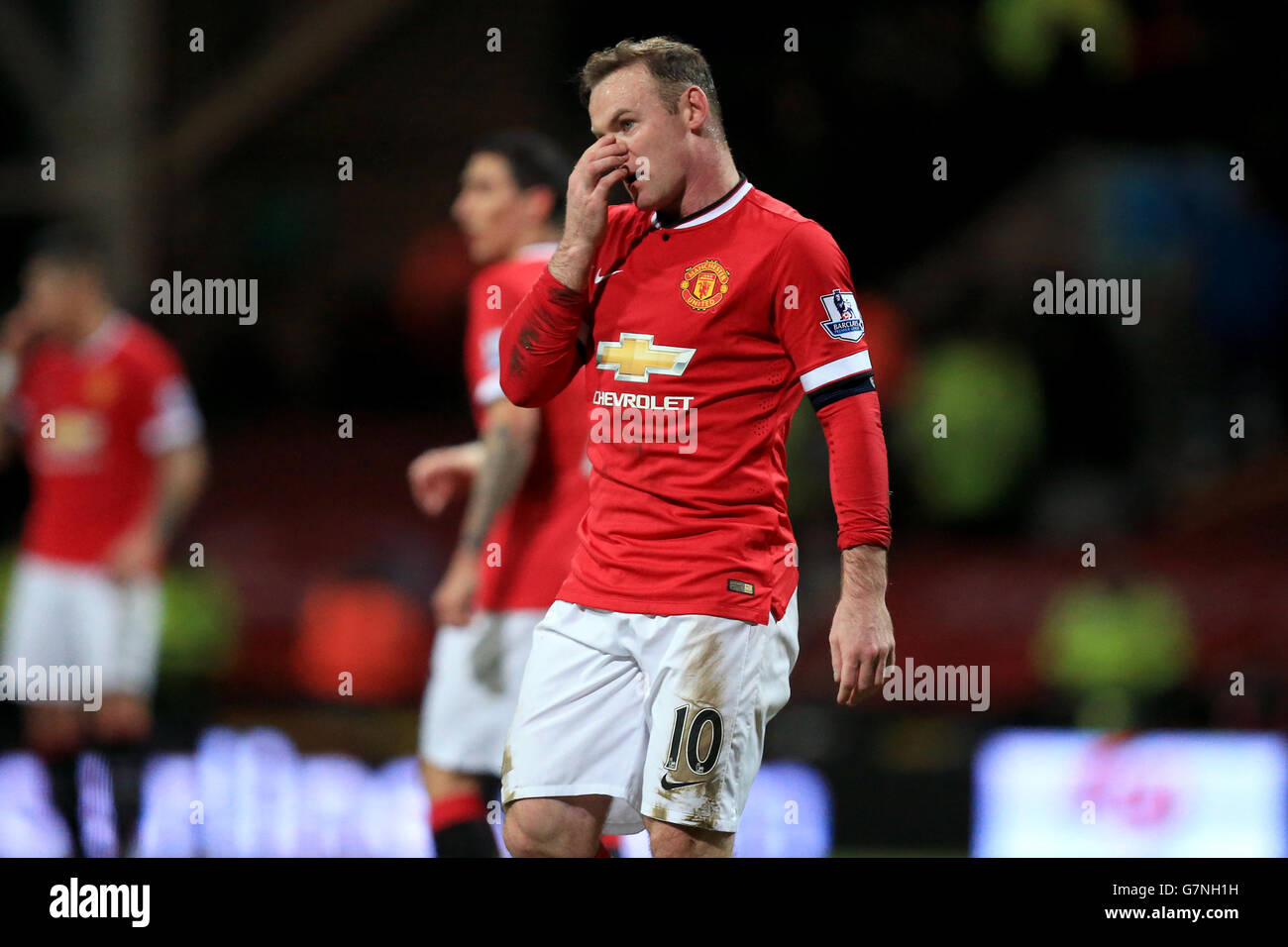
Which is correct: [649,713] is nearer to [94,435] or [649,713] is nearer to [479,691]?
[479,691]

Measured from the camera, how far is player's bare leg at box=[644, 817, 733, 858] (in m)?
3.19

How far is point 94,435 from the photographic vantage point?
7035mm

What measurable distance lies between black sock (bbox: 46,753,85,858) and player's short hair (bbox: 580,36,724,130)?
11.2 ft

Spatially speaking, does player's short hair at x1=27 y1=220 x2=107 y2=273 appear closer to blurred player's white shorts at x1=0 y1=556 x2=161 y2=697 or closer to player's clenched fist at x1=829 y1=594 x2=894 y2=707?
blurred player's white shorts at x1=0 y1=556 x2=161 y2=697

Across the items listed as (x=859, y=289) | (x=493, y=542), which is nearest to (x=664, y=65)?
(x=493, y=542)

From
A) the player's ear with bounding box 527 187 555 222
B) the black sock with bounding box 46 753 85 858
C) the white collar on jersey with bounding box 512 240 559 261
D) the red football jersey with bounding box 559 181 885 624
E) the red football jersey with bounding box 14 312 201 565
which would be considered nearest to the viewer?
the red football jersey with bounding box 559 181 885 624

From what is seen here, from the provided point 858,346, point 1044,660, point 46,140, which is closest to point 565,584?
point 858,346

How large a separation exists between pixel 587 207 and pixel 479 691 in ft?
6.07

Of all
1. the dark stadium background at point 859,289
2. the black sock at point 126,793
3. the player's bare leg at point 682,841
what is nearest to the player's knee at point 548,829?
the player's bare leg at point 682,841

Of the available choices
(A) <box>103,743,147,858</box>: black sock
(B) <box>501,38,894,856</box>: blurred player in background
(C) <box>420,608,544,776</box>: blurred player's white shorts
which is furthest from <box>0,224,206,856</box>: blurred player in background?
(B) <box>501,38,894,856</box>: blurred player in background

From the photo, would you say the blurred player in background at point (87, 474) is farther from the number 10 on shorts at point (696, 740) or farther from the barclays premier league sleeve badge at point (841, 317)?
the barclays premier league sleeve badge at point (841, 317)

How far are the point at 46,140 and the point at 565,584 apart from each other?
9067mm

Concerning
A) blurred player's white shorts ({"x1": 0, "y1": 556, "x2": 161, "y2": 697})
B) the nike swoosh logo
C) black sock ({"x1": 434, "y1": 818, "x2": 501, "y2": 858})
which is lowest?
black sock ({"x1": 434, "y1": 818, "x2": 501, "y2": 858})
